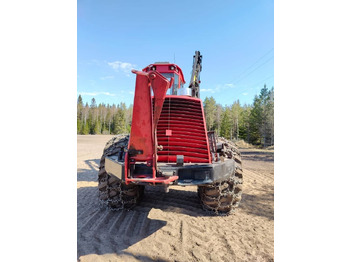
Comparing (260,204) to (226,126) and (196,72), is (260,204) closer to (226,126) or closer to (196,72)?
(196,72)

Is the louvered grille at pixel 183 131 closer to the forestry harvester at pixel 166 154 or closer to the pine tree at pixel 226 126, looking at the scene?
the forestry harvester at pixel 166 154

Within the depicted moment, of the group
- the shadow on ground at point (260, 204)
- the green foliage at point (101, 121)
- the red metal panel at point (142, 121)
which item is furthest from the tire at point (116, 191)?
the green foliage at point (101, 121)

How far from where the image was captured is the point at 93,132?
4812 centimetres

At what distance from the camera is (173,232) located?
9.64ft

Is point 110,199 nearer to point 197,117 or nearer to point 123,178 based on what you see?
point 123,178

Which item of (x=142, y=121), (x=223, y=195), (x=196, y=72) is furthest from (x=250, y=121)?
(x=142, y=121)

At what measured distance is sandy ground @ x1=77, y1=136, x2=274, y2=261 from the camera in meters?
2.44

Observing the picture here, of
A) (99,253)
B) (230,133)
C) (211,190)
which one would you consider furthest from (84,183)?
(230,133)

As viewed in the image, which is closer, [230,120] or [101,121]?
[230,120]

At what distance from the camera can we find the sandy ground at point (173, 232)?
8.01 ft

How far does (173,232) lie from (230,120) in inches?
1419

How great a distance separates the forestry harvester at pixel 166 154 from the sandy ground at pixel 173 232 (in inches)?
12.0

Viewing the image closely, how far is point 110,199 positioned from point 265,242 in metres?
2.57
